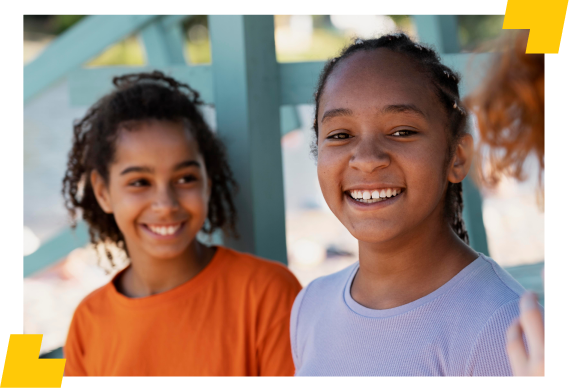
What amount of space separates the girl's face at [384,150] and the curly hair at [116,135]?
2.48ft

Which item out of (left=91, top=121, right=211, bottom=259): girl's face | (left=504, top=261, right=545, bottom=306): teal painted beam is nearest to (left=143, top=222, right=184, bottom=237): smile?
(left=91, top=121, right=211, bottom=259): girl's face

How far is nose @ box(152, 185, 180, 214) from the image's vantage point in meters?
1.72

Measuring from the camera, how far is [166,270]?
6.07ft

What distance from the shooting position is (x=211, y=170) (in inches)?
76.6

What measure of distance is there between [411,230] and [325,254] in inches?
150

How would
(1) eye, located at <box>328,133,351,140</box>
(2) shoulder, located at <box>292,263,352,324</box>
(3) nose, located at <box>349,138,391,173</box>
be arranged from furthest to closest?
1. (2) shoulder, located at <box>292,263,352,324</box>
2. (1) eye, located at <box>328,133,351,140</box>
3. (3) nose, located at <box>349,138,391,173</box>

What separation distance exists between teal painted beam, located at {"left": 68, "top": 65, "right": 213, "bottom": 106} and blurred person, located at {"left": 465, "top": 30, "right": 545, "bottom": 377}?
1426mm

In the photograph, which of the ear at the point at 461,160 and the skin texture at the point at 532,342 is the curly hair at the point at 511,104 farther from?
the ear at the point at 461,160

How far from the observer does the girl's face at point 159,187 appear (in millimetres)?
1744

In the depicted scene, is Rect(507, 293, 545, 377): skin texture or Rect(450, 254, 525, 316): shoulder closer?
Rect(507, 293, 545, 377): skin texture

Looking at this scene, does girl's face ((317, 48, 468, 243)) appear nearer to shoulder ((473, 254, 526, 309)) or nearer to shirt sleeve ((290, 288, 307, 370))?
shoulder ((473, 254, 526, 309))

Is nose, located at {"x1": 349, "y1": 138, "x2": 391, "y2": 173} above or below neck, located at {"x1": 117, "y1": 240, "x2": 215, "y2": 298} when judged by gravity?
above
